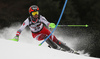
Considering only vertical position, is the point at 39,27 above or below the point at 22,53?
above

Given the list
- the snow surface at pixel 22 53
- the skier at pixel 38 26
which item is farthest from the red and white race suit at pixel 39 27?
the snow surface at pixel 22 53

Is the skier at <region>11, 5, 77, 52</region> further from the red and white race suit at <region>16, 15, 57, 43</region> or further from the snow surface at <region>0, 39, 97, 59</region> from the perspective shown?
the snow surface at <region>0, 39, 97, 59</region>

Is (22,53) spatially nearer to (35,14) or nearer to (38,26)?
(35,14)

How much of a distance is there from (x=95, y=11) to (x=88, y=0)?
568mm

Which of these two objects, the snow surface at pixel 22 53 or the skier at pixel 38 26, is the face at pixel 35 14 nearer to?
the skier at pixel 38 26

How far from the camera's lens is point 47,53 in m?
1.10

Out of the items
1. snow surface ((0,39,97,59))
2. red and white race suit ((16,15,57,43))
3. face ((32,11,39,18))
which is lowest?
snow surface ((0,39,97,59))

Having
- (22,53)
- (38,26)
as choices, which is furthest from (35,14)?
(22,53)

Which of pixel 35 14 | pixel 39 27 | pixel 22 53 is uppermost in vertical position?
pixel 35 14

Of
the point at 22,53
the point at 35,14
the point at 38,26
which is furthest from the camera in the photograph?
the point at 38,26

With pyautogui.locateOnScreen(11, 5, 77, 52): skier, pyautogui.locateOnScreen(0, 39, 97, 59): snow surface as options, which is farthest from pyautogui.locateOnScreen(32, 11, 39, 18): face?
pyautogui.locateOnScreen(0, 39, 97, 59): snow surface

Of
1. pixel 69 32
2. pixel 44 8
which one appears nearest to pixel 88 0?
pixel 44 8

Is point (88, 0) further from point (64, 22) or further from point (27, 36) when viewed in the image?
point (27, 36)

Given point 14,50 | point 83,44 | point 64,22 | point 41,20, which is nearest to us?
point 14,50
